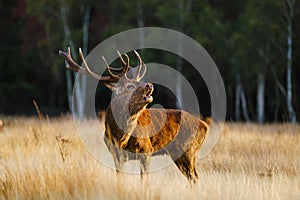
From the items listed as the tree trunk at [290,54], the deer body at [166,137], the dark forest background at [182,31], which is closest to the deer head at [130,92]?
the deer body at [166,137]

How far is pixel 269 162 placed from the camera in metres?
7.57

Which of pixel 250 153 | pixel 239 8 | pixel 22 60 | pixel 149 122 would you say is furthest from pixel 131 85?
pixel 22 60

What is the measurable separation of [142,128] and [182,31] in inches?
654

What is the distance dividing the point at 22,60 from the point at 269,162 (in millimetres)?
21177

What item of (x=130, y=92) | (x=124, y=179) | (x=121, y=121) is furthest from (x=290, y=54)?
(x=124, y=179)

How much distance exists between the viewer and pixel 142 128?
6.32 meters

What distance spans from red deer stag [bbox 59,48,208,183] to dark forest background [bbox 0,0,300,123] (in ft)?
39.7

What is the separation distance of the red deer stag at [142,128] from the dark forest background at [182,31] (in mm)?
12112

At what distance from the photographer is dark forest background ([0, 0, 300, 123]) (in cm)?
1994

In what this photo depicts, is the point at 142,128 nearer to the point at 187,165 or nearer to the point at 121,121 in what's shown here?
the point at 121,121

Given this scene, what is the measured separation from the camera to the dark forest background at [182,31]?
19938 millimetres

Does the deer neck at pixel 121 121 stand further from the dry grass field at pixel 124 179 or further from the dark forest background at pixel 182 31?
the dark forest background at pixel 182 31

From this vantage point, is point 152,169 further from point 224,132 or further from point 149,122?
point 224,132

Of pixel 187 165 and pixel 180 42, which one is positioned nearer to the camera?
pixel 187 165
